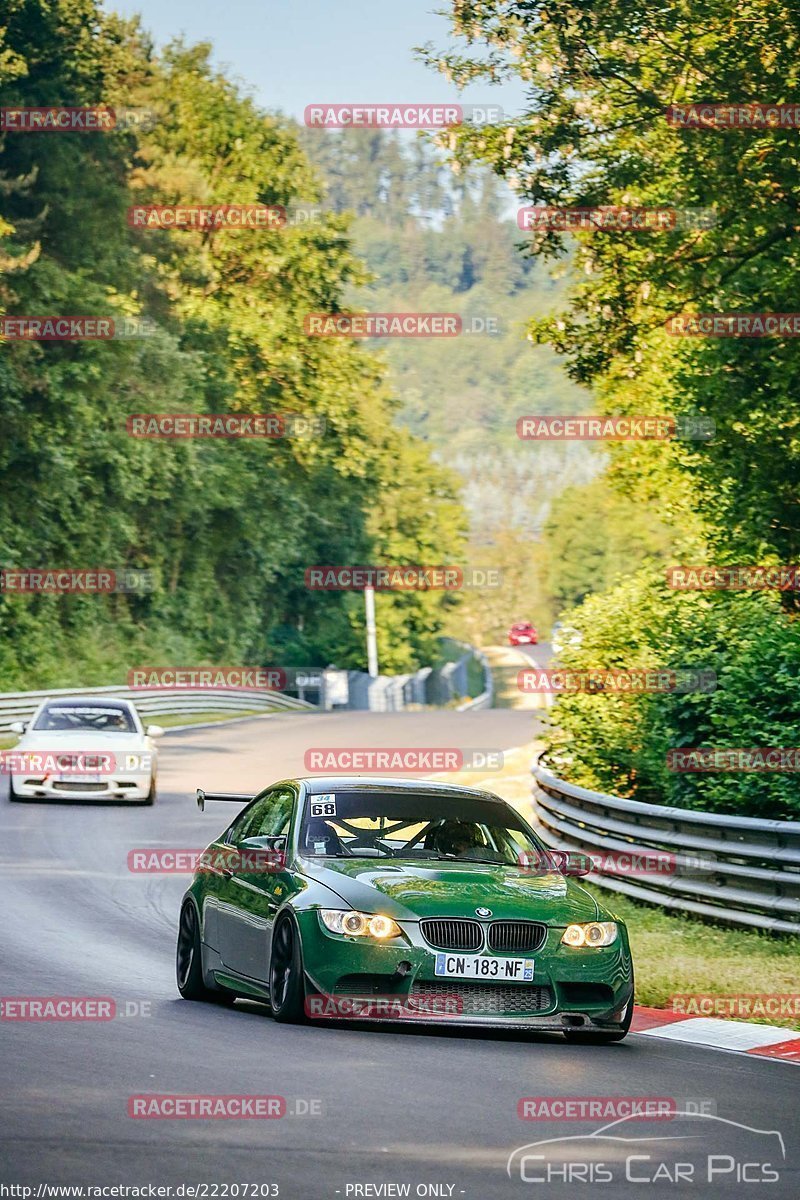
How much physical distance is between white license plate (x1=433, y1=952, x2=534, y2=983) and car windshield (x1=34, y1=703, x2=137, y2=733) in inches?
687

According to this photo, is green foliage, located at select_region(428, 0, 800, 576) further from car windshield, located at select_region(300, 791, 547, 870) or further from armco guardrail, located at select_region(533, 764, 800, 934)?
car windshield, located at select_region(300, 791, 547, 870)

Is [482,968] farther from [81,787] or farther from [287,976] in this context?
[81,787]

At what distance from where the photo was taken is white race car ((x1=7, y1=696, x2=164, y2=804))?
26672 mm

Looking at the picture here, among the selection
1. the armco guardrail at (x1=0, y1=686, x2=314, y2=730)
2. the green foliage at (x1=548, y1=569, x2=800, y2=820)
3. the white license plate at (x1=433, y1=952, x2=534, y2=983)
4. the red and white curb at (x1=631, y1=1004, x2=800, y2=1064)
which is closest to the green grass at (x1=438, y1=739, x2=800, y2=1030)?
the red and white curb at (x1=631, y1=1004, x2=800, y2=1064)

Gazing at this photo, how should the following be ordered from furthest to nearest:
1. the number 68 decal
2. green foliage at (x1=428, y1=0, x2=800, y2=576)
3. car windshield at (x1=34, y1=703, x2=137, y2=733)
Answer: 1. car windshield at (x1=34, y1=703, x2=137, y2=733)
2. green foliage at (x1=428, y1=0, x2=800, y2=576)
3. the number 68 decal

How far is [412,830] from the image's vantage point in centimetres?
1159

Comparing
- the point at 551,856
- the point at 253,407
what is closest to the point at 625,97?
the point at 551,856

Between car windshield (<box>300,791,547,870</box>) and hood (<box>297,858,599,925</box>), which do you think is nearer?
hood (<box>297,858,599,925</box>)

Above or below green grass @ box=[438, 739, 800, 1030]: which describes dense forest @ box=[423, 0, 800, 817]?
above

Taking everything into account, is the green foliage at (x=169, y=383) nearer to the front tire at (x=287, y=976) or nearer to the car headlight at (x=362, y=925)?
the front tire at (x=287, y=976)


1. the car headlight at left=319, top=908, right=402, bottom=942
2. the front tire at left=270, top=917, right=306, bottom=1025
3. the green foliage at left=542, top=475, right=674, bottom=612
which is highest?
the car headlight at left=319, top=908, right=402, bottom=942

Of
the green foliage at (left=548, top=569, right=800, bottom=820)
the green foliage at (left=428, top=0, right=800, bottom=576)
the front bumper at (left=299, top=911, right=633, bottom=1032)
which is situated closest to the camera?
the front bumper at (left=299, top=911, right=633, bottom=1032)

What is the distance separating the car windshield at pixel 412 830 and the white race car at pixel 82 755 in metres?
15.3

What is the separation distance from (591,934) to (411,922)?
0.97m
